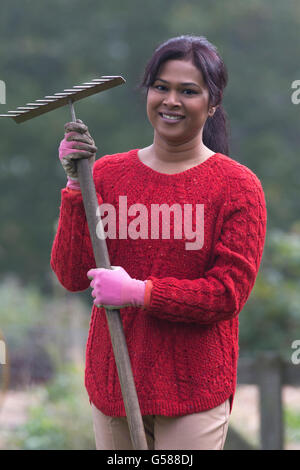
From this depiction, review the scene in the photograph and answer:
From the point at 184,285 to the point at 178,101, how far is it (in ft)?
1.73

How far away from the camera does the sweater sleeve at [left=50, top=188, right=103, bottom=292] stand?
2158 mm

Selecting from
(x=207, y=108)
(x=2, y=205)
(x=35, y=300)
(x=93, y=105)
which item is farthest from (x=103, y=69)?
(x=207, y=108)

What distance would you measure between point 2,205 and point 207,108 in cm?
1022

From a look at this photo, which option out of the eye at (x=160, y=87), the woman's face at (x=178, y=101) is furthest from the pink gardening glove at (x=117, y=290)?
the eye at (x=160, y=87)

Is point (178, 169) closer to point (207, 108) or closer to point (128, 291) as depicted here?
point (207, 108)

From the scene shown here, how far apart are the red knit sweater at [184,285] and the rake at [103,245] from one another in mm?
80

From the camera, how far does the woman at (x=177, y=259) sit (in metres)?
2.03

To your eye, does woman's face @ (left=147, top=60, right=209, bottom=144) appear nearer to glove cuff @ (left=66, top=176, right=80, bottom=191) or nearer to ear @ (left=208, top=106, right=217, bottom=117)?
ear @ (left=208, top=106, right=217, bottom=117)

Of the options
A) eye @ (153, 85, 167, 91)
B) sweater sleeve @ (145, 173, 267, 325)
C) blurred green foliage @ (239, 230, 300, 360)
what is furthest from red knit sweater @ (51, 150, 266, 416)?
blurred green foliage @ (239, 230, 300, 360)

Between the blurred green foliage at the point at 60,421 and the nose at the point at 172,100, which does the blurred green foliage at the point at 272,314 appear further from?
the nose at the point at 172,100

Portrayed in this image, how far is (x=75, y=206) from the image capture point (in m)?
2.15

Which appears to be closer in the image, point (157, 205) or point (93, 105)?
point (157, 205)

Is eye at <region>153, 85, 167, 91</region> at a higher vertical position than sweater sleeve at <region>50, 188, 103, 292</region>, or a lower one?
Result: higher

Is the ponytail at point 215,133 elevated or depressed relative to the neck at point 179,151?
elevated
